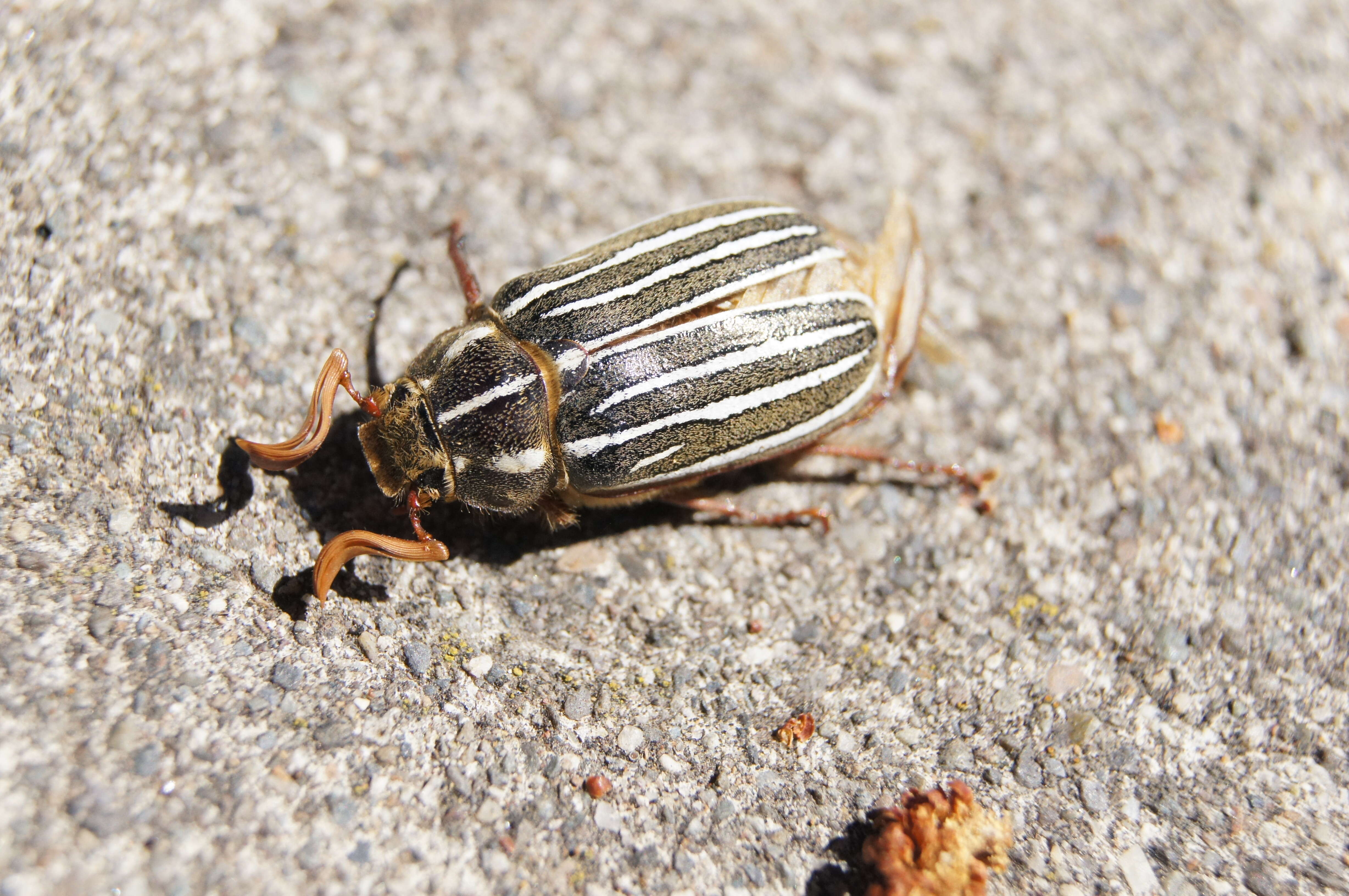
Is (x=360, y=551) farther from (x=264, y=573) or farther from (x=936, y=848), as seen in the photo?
(x=936, y=848)

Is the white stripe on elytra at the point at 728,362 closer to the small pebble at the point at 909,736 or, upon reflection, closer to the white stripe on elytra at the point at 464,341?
the white stripe on elytra at the point at 464,341

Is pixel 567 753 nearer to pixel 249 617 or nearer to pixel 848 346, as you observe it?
pixel 249 617

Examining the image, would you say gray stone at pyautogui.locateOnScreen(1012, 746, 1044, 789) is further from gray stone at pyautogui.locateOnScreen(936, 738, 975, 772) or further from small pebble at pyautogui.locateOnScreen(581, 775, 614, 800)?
small pebble at pyautogui.locateOnScreen(581, 775, 614, 800)

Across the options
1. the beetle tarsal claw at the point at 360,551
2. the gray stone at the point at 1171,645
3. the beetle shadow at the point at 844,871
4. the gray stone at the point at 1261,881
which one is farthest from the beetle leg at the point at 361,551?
the gray stone at the point at 1261,881

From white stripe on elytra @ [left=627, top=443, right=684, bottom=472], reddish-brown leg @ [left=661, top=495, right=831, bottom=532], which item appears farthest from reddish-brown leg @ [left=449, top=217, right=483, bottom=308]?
reddish-brown leg @ [left=661, top=495, right=831, bottom=532]

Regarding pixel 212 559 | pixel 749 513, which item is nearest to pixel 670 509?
pixel 749 513

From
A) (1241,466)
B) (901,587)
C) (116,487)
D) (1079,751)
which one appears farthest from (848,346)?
(116,487)
